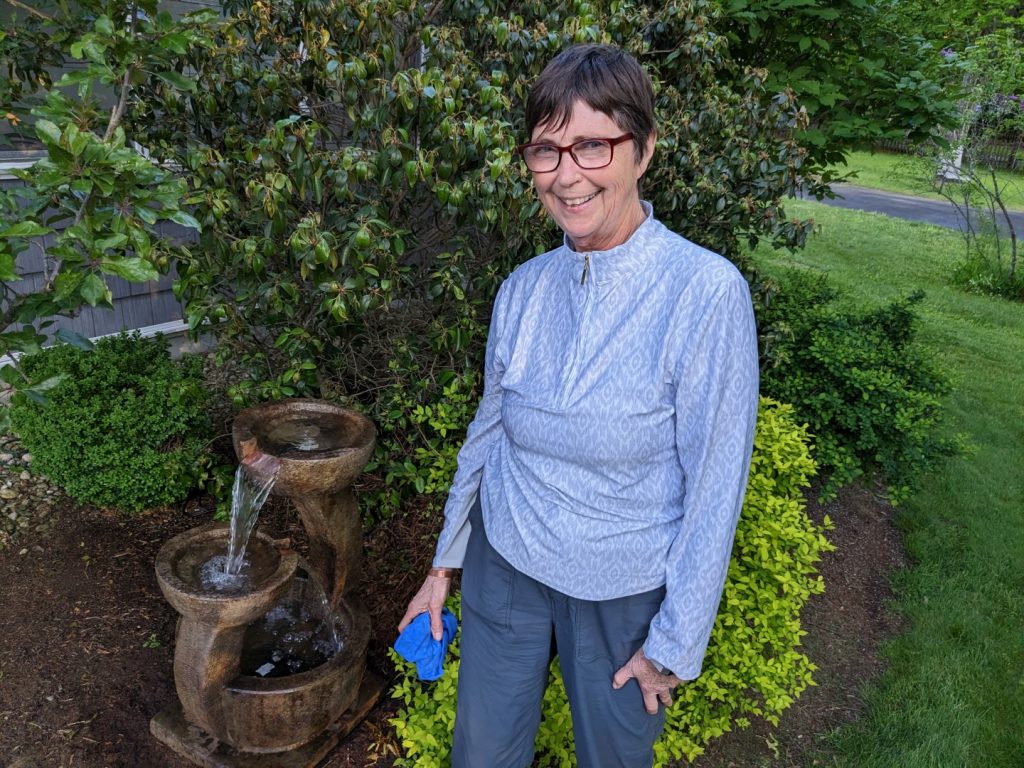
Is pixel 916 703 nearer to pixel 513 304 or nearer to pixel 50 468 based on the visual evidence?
pixel 513 304

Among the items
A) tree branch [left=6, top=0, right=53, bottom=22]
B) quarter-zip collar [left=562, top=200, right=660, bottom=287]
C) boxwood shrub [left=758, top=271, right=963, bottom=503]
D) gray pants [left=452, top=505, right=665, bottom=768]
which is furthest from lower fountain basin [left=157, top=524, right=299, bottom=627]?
boxwood shrub [left=758, top=271, right=963, bottom=503]

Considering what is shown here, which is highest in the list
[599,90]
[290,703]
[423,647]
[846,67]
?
[846,67]

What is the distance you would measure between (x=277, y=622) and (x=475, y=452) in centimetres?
155

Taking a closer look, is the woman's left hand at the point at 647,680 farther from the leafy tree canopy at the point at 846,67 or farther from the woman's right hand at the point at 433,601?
the leafy tree canopy at the point at 846,67

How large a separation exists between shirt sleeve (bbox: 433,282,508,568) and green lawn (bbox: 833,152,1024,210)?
4703 mm

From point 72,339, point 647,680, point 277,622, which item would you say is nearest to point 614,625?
point 647,680

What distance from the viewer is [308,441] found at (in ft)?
8.73

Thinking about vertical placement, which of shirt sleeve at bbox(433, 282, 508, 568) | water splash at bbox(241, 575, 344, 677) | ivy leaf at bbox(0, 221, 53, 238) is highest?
ivy leaf at bbox(0, 221, 53, 238)

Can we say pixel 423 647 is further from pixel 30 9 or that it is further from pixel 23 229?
pixel 30 9

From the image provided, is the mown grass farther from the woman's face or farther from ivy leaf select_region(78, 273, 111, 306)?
ivy leaf select_region(78, 273, 111, 306)

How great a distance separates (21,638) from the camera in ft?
10.1

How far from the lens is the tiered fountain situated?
231 cm

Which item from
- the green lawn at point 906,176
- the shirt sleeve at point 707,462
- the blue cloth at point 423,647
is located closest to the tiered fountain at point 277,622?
the blue cloth at point 423,647

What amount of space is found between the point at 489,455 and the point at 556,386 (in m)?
0.42
